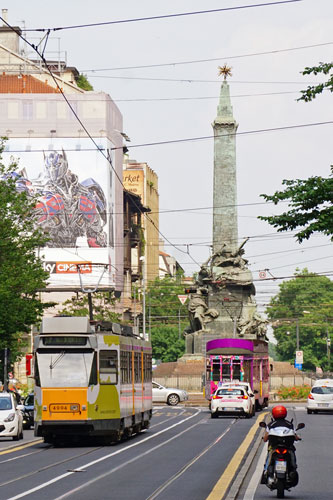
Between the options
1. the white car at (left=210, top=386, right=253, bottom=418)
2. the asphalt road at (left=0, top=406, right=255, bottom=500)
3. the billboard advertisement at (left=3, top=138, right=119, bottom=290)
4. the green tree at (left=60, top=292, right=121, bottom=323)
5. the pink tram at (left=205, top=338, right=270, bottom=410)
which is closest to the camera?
the asphalt road at (left=0, top=406, right=255, bottom=500)

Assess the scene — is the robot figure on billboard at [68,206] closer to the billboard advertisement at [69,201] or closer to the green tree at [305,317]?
the billboard advertisement at [69,201]

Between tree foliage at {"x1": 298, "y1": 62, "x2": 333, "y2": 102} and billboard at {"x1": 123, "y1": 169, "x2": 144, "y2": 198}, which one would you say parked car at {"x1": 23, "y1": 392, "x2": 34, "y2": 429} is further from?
billboard at {"x1": 123, "y1": 169, "x2": 144, "y2": 198}

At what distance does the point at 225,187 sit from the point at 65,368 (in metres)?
41.3

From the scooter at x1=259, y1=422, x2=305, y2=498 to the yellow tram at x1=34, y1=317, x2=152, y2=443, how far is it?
1228 centimetres

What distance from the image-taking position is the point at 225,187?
6762 cm

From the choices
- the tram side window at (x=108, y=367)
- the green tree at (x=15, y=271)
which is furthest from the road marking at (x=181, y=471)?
the green tree at (x=15, y=271)

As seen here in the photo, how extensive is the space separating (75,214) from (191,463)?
64.3 m

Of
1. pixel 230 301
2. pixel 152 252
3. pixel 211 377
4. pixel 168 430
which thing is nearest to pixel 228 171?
pixel 230 301

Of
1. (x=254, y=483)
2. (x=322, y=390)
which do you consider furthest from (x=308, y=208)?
(x=322, y=390)

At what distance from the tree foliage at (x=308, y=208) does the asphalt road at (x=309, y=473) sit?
409cm

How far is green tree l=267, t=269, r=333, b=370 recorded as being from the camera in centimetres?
13838

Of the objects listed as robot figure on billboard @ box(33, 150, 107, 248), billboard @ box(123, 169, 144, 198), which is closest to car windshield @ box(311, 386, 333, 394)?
robot figure on billboard @ box(33, 150, 107, 248)

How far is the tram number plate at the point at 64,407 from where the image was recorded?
26750 millimetres

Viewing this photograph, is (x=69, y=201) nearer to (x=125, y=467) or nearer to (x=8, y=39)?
(x=8, y=39)
